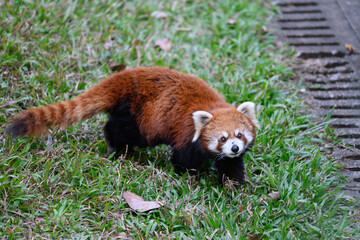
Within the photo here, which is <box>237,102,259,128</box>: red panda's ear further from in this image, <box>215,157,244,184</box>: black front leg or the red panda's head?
<box>215,157,244,184</box>: black front leg

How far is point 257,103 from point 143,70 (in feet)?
5.00

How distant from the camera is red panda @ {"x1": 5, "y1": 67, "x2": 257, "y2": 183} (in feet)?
12.5

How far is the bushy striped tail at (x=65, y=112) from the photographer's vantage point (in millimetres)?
3834

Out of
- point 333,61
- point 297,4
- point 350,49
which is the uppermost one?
point 297,4

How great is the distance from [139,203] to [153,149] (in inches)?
38.7

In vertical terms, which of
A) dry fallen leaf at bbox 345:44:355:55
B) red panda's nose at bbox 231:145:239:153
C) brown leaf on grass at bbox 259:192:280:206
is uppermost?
dry fallen leaf at bbox 345:44:355:55

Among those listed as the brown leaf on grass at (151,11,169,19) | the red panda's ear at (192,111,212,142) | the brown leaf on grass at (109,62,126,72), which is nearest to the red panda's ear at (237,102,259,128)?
the red panda's ear at (192,111,212,142)

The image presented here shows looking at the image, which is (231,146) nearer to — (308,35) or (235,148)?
(235,148)

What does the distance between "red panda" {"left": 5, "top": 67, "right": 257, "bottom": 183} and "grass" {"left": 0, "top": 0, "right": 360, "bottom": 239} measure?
236 millimetres

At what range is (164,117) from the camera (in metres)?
4.09

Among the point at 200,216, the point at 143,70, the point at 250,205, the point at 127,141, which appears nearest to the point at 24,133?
the point at 127,141

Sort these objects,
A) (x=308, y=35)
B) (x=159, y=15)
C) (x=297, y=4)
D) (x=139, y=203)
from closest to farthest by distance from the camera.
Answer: (x=139, y=203), (x=308, y=35), (x=159, y=15), (x=297, y=4)

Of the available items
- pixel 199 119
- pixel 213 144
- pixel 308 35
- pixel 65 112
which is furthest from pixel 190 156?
pixel 308 35

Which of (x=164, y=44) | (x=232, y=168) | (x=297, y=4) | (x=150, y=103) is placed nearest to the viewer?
(x=232, y=168)
